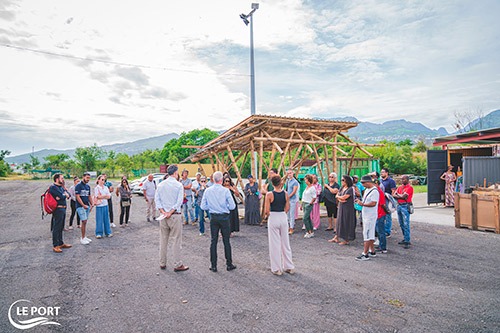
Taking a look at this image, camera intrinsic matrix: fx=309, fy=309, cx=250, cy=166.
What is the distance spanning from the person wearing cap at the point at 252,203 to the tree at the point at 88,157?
54803 mm

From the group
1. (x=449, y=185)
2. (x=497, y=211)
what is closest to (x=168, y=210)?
(x=497, y=211)

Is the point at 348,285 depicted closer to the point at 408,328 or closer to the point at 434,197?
the point at 408,328

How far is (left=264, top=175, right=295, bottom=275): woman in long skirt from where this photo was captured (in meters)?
5.49

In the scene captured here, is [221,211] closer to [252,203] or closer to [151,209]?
[252,203]

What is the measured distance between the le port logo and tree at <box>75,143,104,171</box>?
5849 centimetres

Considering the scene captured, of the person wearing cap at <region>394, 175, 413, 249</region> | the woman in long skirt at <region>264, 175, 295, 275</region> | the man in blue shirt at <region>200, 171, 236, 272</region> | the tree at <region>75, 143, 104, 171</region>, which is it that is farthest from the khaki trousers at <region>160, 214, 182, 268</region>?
the tree at <region>75, 143, 104, 171</region>

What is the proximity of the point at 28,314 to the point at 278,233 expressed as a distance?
12.5ft

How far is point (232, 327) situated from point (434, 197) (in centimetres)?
1356

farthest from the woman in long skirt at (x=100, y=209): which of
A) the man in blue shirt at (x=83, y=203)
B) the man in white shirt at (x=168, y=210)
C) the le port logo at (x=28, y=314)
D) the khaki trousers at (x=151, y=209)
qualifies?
the le port logo at (x=28, y=314)

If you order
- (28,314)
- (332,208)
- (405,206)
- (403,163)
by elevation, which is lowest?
(28,314)

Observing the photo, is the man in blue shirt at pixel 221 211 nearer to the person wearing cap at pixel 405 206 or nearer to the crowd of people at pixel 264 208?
the crowd of people at pixel 264 208

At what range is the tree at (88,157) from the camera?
56.8m

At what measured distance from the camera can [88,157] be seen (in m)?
57.5

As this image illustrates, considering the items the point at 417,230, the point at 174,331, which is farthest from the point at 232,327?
the point at 417,230
